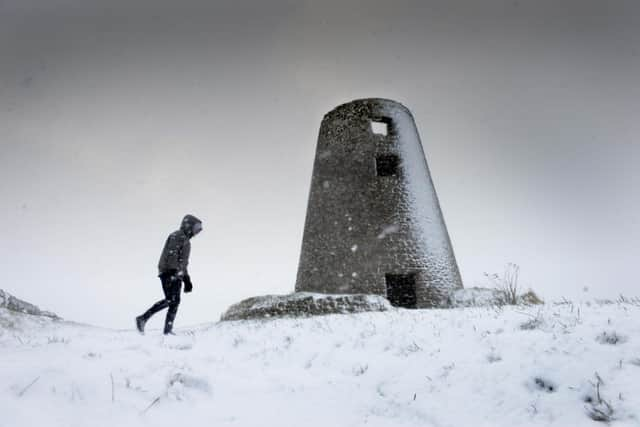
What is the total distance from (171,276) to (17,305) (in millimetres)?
4944

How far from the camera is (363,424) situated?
3.18 metres

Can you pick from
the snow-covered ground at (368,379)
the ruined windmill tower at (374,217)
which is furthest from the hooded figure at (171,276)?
the ruined windmill tower at (374,217)

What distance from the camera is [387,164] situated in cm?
1113

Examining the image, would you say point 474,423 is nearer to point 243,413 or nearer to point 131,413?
point 243,413

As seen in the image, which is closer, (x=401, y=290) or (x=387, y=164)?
(x=401, y=290)

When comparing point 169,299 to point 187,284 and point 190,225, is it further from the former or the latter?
point 190,225

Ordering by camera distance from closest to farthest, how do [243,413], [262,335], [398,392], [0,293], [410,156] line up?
[243,413] → [398,392] → [262,335] → [0,293] → [410,156]

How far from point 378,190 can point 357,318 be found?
13.9 feet

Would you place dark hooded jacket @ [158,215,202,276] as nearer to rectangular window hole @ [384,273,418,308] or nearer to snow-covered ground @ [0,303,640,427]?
snow-covered ground @ [0,303,640,427]

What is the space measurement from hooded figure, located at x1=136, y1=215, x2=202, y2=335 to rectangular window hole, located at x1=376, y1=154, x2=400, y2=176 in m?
5.31

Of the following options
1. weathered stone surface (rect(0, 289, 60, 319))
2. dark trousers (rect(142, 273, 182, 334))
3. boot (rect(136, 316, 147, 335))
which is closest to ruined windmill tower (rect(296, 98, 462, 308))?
dark trousers (rect(142, 273, 182, 334))

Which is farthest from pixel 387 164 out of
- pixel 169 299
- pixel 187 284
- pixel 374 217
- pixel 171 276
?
pixel 169 299

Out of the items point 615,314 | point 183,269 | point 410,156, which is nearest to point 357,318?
point 183,269

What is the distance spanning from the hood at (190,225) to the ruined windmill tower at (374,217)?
3413mm
